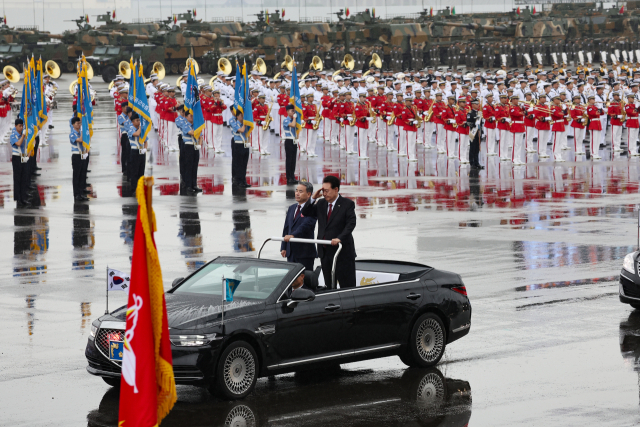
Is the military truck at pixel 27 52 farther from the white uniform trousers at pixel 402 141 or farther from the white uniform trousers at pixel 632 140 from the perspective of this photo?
the white uniform trousers at pixel 632 140

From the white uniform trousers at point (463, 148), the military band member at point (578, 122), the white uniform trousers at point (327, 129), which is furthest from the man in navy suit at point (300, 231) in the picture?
the white uniform trousers at point (327, 129)

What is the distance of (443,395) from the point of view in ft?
29.7

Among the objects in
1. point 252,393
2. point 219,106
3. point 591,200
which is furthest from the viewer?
point 219,106

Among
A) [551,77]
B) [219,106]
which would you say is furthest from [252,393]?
[551,77]

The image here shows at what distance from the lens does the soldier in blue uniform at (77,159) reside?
22.5 meters

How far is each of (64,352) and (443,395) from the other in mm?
3594

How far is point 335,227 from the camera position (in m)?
11.1

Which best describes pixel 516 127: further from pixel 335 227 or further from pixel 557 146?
pixel 335 227

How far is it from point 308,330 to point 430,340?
53.1 inches

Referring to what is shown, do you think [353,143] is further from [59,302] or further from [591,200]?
[59,302]

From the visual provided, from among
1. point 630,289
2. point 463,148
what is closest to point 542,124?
point 463,148

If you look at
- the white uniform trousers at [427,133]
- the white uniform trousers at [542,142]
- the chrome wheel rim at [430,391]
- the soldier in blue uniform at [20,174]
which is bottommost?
the chrome wheel rim at [430,391]

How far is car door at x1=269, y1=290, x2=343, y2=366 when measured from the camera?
9.11m

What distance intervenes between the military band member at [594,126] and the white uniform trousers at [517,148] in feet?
7.68
